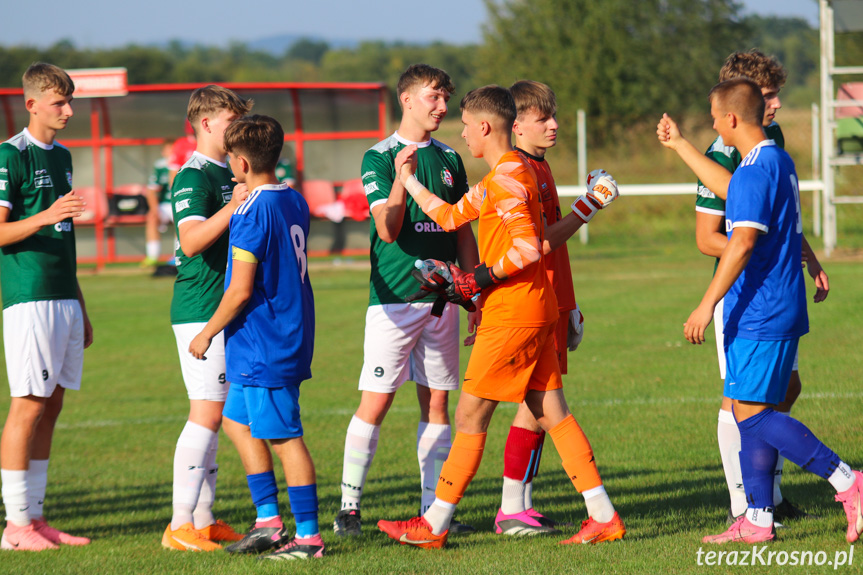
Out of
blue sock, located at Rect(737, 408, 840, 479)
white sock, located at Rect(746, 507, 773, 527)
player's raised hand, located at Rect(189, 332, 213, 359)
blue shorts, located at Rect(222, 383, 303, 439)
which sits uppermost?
player's raised hand, located at Rect(189, 332, 213, 359)

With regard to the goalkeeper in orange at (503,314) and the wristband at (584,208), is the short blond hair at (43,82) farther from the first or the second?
the wristband at (584,208)

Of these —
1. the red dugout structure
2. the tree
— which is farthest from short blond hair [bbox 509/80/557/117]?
the tree

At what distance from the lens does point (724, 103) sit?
4.16 metres

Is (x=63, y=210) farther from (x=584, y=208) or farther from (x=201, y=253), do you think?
(x=584, y=208)

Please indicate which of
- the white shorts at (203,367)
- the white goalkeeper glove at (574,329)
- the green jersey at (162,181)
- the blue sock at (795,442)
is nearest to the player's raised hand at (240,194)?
the white shorts at (203,367)

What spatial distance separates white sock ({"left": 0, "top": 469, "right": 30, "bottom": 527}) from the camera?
4664 millimetres

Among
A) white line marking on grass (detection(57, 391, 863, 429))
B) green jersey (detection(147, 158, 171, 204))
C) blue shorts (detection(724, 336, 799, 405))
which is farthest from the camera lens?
green jersey (detection(147, 158, 171, 204))

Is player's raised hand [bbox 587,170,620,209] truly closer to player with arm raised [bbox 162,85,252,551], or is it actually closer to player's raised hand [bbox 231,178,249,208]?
player's raised hand [bbox 231,178,249,208]

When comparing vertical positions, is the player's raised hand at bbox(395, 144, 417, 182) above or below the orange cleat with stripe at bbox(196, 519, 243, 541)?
above

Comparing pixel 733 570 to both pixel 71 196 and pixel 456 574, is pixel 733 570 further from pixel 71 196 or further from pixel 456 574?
pixel 71 196

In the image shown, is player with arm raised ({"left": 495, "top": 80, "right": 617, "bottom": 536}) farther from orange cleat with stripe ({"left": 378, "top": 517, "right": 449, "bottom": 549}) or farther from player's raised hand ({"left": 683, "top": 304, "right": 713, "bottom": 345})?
player's raised hand ({"left": 683, "top": 304, "right": 713, "bottom": 345})

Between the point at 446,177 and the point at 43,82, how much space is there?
6.83ft

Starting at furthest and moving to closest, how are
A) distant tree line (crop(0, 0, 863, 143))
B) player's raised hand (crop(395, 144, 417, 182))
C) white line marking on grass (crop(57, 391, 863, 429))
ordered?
distant tree line (crop(0, 0, 863, 143))
white line marking on grass (crop(57, 391, 863, 429))
player's raised hand (crop(395, 144, 417, 182))

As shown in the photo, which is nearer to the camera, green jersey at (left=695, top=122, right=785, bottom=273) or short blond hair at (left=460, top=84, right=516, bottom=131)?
short blond hair at (left=460, top=84, right=516, bottom=131)
